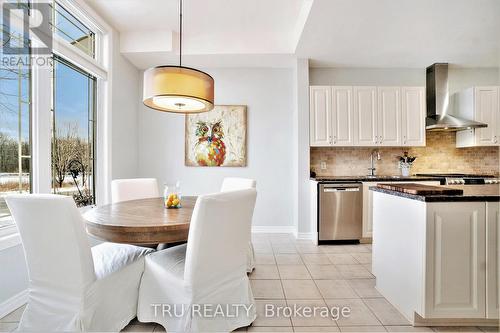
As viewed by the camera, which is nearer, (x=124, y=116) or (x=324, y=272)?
(x=324, y=272)

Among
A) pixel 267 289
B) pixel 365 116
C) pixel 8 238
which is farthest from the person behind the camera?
pixel 365 116

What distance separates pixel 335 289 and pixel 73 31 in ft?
12.1

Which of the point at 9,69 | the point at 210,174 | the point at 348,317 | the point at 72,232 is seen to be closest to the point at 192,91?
the point at 72,232

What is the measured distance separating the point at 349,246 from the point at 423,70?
10.1 feet

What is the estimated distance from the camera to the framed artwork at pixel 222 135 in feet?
12.9

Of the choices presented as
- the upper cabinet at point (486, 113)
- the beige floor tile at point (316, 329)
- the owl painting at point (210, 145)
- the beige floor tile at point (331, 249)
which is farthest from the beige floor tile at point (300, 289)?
the upper cabinet at point (486, 113)

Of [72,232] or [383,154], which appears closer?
[72,232]

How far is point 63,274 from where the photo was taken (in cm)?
138

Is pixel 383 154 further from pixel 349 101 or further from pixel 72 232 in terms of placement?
pixel 72 232

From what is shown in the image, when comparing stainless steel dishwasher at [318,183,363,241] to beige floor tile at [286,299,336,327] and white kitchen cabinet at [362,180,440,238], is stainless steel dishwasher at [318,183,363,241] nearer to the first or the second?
Answer: white kitchen cabinet at [362,180,440,238]

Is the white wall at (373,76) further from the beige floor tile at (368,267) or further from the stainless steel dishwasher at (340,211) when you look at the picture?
the beige floor tile at (368,267)

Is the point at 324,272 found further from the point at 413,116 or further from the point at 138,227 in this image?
the point at 413,116

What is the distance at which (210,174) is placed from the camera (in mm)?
3975

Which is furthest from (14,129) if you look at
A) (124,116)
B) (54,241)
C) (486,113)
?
(486,113)
